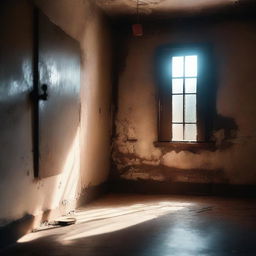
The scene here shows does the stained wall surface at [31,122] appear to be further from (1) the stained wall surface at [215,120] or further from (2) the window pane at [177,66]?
(2) the window pane at [177,66]

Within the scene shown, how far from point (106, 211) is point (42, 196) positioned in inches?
40.6

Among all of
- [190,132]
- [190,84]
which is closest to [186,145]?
[190,132]

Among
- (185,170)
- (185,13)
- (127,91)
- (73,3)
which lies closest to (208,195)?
(185,170)

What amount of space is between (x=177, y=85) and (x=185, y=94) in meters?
0.20

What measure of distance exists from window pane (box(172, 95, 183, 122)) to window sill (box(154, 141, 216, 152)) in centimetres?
39

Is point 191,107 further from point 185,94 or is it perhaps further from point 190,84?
point 190,84

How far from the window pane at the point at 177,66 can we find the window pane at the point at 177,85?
10 cm

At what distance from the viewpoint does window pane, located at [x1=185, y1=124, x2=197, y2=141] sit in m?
5.82

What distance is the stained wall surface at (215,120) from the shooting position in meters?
5.61

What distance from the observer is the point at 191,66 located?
582 centimetres

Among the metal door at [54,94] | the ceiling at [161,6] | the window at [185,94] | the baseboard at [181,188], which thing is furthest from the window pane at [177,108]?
the metal door at [54,94]

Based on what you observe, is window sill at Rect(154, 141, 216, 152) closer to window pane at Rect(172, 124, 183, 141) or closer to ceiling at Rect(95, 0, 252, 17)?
window pane at Rect(172, 124, 183, 141)

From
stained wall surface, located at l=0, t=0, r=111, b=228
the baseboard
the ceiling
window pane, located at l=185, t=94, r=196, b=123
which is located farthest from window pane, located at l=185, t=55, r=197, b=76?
the baseboard

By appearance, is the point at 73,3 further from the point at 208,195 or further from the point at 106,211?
the point at 208,195
